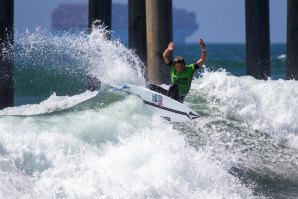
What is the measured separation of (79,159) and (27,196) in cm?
112

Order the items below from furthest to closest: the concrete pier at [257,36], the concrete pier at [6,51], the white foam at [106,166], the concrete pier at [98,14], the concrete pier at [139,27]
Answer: the concrete pier at [139,27] < the concrete pier at [257,36] < the concrete pier at [98,14] < the concrete pier at [6,51] < the white foam at [106,166]

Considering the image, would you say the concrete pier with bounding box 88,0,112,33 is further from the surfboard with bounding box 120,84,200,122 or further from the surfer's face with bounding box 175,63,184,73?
the surfboard with bounding box 120,84,200,122

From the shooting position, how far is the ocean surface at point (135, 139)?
836cm

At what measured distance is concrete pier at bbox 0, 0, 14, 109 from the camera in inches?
573

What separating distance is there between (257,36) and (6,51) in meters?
5.48

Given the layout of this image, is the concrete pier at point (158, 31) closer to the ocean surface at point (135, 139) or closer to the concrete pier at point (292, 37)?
the ocean surface at point (135, 139)

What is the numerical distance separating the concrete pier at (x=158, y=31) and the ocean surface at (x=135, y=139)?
0.45 meters

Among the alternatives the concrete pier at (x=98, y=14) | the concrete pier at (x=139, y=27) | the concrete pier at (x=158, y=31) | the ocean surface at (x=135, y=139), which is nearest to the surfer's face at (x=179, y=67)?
the ocean surface at (x=135, y=139)

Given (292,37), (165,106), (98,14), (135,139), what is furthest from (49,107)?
(292,37)

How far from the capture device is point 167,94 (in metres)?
12.5

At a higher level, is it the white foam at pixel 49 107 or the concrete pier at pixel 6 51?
the concrete pier at pixel 6 51

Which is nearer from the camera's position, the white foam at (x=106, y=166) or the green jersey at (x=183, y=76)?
the white foam at (x=106, y=166)

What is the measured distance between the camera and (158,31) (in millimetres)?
15055

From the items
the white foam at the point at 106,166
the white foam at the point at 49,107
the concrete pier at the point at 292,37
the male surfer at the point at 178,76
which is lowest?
the white foam at the point at 106,166
